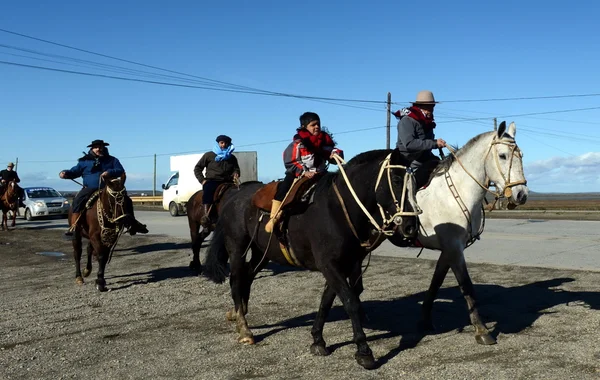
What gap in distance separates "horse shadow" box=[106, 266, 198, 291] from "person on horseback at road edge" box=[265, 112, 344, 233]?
5.71 m

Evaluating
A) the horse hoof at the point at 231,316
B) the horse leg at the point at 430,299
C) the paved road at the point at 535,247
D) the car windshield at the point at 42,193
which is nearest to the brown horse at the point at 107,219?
the horse hoof at the point at 231,316

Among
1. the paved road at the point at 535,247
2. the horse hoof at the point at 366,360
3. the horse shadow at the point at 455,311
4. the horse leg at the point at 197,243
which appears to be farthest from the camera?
the horse leg at the point at 197,243

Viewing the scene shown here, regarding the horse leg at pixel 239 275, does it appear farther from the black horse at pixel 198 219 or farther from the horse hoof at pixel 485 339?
the black horse at pixel 198 219

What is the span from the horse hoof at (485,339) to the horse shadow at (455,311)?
1.79 feet

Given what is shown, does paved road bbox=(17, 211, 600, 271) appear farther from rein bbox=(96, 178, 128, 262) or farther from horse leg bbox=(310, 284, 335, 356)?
horse leg bbox=(310, 284, 335, 356)

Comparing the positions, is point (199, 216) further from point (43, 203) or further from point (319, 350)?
point (43, 203)

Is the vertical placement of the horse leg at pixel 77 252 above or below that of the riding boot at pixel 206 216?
below

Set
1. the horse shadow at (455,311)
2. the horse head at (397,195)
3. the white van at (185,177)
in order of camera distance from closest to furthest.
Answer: the horse head at (397,195) < the horse shadow at (455,311) < the white van at (185,177)

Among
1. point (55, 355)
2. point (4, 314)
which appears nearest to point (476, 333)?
point (55, 355)

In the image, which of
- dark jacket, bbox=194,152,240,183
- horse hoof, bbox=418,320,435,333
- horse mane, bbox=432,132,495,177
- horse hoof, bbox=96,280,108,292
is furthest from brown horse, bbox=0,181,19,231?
horse hoof, bbox=418,320,435,333

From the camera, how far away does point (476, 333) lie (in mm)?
6910

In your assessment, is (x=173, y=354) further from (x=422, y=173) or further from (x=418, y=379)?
(x=422, y=173)

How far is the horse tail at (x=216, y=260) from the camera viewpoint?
8.59 metres

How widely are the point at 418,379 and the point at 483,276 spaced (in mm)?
6133
